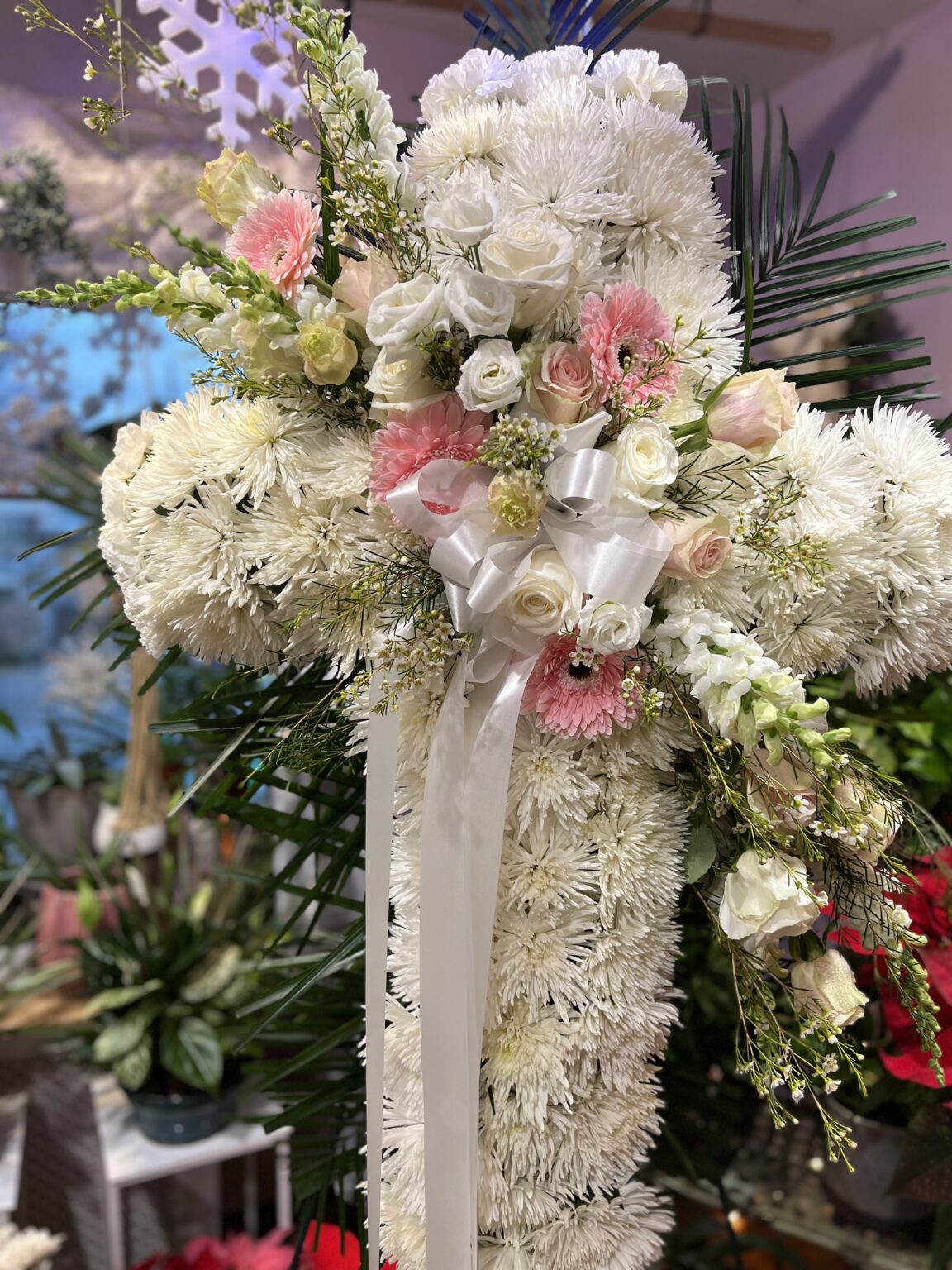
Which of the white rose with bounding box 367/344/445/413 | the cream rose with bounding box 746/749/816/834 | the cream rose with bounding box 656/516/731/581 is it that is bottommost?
the cream rose with bounding box 746/749/816/834

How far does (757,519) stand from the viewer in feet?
1.77

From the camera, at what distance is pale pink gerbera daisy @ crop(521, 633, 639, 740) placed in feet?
1.75

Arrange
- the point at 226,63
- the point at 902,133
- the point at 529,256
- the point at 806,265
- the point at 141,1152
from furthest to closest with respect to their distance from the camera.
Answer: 1. the point at 141,1152
2. the point at 902,133
3. the point at 226,63
4. the point at 806,265
5. the point at 529,256

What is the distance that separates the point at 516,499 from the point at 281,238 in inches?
8.2

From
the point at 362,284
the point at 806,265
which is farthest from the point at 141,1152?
the point at 806,265

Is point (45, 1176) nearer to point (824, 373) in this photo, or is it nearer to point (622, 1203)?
point (622, 1203)

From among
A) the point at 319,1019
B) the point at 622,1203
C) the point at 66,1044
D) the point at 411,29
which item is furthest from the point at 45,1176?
the point at 411,29

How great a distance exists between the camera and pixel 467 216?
0.48 meters

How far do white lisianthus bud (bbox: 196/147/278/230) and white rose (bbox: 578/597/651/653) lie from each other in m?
0.32

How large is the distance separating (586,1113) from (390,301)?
0.49m

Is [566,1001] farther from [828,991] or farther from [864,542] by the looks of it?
[864,542]

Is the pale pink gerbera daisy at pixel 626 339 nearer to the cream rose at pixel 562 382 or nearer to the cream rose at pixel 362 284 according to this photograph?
the cream rose at pixel 562 382

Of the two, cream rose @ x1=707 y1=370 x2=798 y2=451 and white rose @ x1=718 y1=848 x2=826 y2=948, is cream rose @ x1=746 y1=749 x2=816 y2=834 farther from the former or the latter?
cream rose @ x1=707 y1=370 x2=798 y2=451

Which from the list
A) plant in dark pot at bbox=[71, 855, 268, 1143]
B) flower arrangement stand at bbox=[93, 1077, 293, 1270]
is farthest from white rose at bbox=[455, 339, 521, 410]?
flower arrangement stand at bbox=[93, 1077, 293, 1270]
